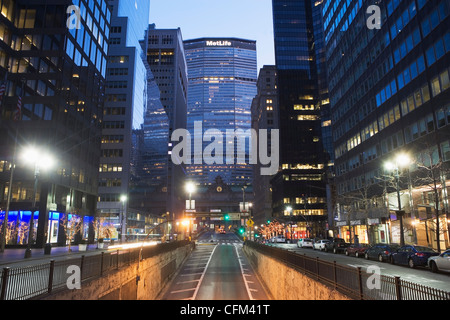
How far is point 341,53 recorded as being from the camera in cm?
6650

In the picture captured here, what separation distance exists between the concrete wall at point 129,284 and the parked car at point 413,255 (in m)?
20.1

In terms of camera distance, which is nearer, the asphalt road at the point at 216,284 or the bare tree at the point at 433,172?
the asphalt road at the point at 216,284

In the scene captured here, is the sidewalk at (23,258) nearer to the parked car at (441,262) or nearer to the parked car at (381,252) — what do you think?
the parked car at (441,262)

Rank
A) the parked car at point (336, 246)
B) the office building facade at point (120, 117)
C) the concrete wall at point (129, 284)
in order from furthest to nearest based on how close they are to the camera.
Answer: the office building facade at point (120, 117) < the parked car at point (336, 246) < the concrete wall at point (129, 284)

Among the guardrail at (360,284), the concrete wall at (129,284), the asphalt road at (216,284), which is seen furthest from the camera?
the asphalt road at (216,284)

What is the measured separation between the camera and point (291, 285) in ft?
58.6

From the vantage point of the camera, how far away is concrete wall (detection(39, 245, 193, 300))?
43.1 feet

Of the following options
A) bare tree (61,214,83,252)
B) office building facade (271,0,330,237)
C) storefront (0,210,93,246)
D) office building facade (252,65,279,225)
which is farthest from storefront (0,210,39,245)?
office building facade (252,65,279,225)

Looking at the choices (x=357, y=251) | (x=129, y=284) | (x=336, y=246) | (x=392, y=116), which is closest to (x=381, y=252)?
(x=357, y=251)

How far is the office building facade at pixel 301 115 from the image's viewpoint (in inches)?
5108

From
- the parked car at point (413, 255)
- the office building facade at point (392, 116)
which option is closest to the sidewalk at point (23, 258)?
the parked car at point (413, 255)

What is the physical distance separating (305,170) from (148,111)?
71.8 meters

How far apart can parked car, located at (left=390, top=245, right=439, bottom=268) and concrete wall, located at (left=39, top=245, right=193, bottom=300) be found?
20.1m

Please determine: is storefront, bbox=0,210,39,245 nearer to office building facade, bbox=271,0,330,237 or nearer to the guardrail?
the guardrail
